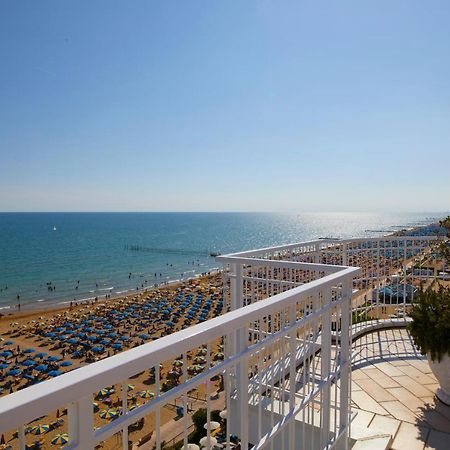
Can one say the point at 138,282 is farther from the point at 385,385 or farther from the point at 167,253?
the point at 385,385

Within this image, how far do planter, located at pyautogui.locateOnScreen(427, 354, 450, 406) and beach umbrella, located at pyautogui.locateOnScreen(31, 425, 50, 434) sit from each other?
470 inches

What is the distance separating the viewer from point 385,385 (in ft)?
13.2

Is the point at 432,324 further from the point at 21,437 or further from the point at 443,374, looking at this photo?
the point at 21,437

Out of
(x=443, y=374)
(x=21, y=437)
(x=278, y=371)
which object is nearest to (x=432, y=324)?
(x=443, y=374)

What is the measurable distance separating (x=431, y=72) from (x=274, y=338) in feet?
29.6

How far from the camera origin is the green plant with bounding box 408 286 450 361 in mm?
3404

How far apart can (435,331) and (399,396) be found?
88 cm

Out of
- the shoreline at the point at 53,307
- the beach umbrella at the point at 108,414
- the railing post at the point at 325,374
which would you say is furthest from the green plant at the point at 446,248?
the shoreline at the point at 53,307

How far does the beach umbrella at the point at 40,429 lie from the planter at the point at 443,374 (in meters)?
11.9

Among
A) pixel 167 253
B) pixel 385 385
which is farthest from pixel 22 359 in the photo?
pixel 167 253

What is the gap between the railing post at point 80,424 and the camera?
2.94 feet

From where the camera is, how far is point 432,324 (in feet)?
11.3

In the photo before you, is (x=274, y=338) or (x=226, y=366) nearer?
(x=226, y=366)

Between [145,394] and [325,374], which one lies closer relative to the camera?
[325,374]
